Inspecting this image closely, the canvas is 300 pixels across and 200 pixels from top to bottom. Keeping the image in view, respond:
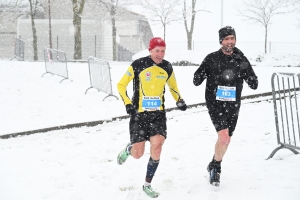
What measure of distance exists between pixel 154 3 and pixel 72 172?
33.3 meters

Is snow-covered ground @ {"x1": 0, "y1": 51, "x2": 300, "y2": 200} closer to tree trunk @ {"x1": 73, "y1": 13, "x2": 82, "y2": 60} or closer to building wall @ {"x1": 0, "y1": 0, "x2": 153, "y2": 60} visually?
tree trunk @ {"x1": 73, "y1": 13, "x2": 82, "y2": 60}

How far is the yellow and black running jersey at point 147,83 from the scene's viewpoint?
489cm

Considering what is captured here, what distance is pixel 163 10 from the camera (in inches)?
1467

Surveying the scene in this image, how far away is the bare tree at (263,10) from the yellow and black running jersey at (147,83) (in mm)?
32757

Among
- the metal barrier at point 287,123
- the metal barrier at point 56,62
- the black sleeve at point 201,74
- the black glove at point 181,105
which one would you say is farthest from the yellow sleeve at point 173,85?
the metal barrier at point 56,62

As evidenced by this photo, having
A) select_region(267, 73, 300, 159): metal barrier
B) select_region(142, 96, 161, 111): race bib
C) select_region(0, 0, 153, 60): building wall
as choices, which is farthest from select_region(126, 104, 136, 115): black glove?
select_region(0, 0, 153, 60): building wall

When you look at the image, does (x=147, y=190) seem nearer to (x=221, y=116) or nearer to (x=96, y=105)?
(x=221, y=116)

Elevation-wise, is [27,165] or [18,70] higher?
[18,70]

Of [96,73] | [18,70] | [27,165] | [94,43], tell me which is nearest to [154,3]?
[94,43]

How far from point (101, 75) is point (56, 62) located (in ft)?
15.0

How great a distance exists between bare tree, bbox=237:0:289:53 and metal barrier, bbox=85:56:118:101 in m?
25.7

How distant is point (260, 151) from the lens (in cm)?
665

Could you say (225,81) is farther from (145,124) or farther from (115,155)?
(115,155)

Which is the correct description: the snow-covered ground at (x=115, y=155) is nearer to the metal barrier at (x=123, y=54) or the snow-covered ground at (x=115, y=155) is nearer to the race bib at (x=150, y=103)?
the race bib at (x=150, y=103)
